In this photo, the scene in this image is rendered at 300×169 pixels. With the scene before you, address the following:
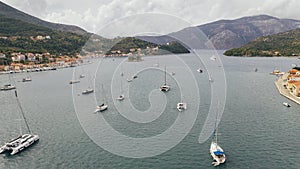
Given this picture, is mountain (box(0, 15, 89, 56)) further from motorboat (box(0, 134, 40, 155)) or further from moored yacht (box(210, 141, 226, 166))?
moored yacht (box(210, 141, 226, 166))

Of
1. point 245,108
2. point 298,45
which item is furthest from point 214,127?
point 298,45

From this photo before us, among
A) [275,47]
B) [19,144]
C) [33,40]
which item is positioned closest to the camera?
[19,144]

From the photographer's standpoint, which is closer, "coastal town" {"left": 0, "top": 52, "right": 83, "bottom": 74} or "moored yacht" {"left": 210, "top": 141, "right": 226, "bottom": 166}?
"moored yacht" {"left": 210, "top": 141, "right": 226, "bottom": 166}

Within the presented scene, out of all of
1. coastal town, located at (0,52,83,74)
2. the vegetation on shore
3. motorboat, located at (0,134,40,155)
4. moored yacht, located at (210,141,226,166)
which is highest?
the vegetation on shore

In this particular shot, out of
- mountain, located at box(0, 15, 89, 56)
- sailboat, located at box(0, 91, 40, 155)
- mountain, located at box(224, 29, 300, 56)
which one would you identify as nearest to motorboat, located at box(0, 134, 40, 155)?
sailboat, located at box(0, 91, 40, 155)

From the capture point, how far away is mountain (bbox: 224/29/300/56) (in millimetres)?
74387

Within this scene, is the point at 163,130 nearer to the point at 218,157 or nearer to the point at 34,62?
the point at 218,157

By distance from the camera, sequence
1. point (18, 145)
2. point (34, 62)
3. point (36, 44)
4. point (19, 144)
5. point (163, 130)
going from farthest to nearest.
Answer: point (36, 44)
point (34, 62)
point (163, 130)
point (19, 144)
point (18, 145)

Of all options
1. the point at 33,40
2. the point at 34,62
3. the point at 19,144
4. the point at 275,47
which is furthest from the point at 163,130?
the point at 275,47

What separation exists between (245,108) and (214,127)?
19.9ft

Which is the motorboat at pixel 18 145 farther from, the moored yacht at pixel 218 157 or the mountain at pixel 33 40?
the mountain at pixel 33 40

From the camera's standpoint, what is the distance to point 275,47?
83188mm

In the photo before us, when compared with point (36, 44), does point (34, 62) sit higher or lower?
lower

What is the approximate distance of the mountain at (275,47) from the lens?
7439 centimetres
